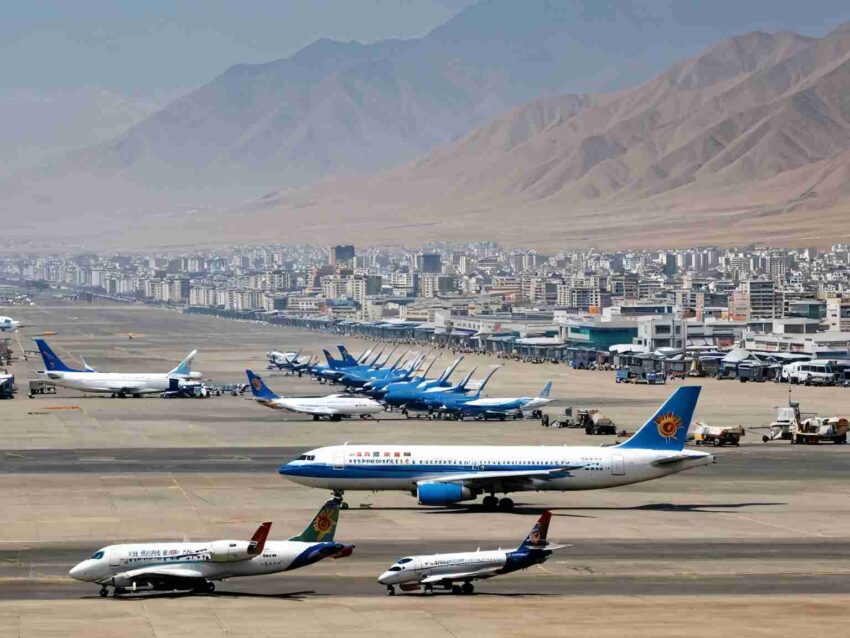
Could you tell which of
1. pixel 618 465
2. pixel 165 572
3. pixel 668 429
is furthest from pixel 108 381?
pixel 165 572

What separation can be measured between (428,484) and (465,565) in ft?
73.2

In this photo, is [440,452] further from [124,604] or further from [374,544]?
[124,604]

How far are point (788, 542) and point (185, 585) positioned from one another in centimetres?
2913

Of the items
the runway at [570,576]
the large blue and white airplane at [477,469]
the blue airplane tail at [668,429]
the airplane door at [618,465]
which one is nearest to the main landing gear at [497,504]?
the large blue and white airplane at [477,469]

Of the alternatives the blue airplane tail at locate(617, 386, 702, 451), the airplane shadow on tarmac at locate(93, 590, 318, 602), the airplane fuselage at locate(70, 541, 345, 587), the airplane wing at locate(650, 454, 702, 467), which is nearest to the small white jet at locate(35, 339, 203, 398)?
the blue airplane tail at locate(617, 386, 702, 451)

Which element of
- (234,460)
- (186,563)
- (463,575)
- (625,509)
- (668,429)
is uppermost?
(668,429)

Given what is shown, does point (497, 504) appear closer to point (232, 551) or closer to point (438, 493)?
point (438, 493)

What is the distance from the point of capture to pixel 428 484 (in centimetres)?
8894

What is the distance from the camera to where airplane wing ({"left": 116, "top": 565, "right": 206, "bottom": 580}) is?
6488cm

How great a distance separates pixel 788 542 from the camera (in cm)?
8075

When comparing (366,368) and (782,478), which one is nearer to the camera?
(782,478)

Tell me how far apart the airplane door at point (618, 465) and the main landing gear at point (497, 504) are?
5.40 meters

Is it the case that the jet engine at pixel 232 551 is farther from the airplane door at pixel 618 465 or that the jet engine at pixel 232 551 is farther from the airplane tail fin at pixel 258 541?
the airplane door at pixel 618 465

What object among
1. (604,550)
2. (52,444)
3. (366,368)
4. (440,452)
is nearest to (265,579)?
(604,550)
